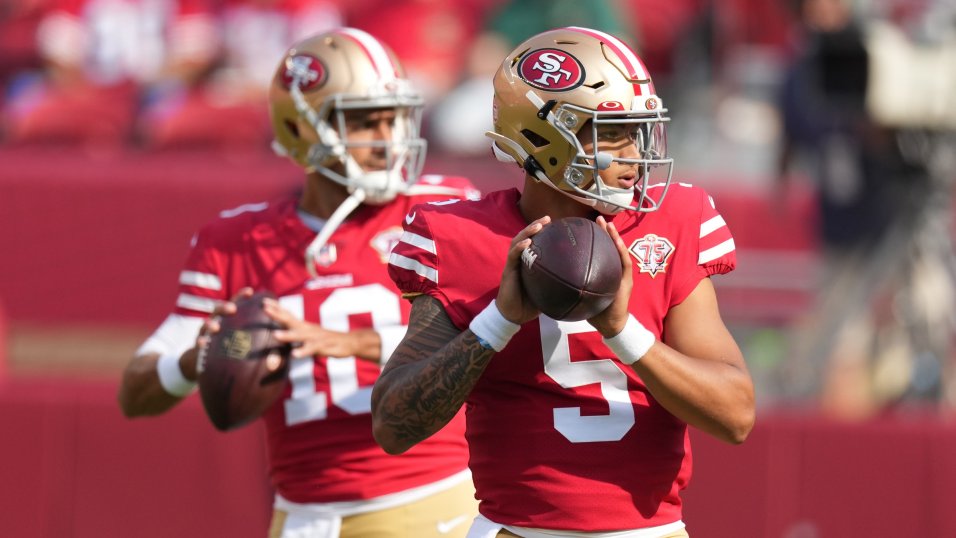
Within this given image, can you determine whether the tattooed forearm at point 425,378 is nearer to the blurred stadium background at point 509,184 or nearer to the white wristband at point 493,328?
the white wristband at point 493,328

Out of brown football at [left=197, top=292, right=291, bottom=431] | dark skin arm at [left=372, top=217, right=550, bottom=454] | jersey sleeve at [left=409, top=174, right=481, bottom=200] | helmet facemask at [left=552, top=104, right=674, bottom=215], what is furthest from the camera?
jersey sleeve at [left=409, top=174, right=481, bottom=200]

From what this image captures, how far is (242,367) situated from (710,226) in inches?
49.9

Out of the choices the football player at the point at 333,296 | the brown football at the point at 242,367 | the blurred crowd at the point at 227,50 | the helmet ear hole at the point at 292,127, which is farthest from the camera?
the blurred crowd at the point at 227,50

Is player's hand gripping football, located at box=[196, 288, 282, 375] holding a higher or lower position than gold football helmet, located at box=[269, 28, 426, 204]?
lower

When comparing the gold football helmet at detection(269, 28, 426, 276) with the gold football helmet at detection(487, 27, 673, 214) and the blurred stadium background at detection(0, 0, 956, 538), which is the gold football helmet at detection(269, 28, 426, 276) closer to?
the gold football helmet at detection(487, 27, 673, 214)

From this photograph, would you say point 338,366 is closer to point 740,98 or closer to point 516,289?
point 516,289

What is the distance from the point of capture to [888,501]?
5.51 metres

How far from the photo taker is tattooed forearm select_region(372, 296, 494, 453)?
8.86ft

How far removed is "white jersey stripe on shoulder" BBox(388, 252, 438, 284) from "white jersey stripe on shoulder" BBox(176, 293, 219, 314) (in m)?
1.12

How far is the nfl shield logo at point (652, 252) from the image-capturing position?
2801 mm

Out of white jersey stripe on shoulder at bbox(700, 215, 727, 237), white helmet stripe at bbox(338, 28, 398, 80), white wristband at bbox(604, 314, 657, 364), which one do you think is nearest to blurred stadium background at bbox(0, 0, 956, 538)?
white helmet stripe at bbox(338, 28, 398, 80)

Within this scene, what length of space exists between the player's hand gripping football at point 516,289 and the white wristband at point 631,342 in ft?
0.50

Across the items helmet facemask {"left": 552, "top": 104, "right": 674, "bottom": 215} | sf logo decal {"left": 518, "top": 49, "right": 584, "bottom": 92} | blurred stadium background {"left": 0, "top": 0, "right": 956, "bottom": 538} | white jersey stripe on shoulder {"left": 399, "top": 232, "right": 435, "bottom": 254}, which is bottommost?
blurred stadium background {"left": 0, "top": 0, "right": 956, "bottom": 538}

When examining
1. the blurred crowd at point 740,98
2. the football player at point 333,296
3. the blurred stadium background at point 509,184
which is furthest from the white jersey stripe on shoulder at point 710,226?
the blurred crowd at point 740,98
